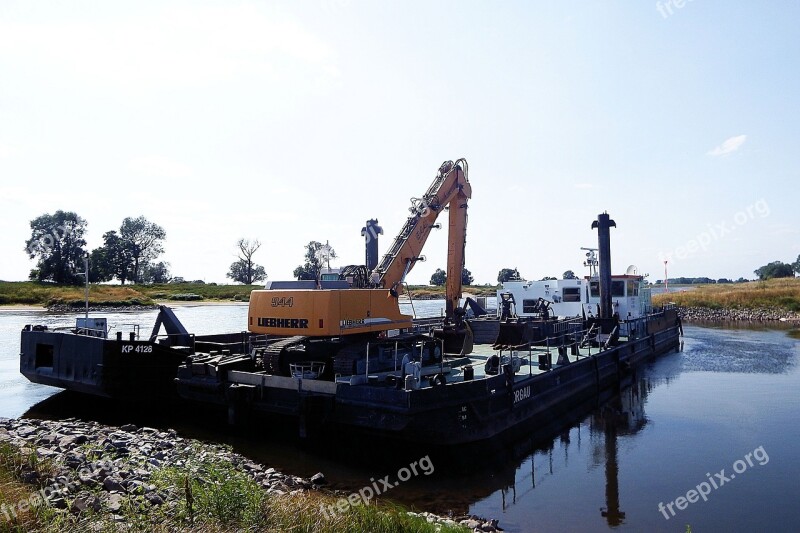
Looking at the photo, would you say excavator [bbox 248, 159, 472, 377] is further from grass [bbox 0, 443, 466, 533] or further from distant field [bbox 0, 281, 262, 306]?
distant field [bbox 0, 281, 262, 306]

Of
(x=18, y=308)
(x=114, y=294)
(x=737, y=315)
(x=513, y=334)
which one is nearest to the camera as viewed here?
(x=513, y=334)

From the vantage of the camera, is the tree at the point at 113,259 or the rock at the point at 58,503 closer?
the rock at the point at 58,503

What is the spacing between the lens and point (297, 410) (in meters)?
11.4

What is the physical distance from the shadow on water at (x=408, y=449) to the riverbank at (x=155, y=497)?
35.6 inches

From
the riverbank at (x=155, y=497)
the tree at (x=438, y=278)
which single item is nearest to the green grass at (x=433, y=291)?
the tree at (x=438, y=278)

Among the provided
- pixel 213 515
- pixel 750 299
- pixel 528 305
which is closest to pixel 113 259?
pixel 528 305

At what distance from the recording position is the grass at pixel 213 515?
5488 millimetres

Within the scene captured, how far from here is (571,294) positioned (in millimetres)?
26453

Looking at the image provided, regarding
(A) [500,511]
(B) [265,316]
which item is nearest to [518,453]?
(A) [500,511]

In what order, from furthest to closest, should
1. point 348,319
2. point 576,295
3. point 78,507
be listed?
point 576,295 → point 348,319 → point 78,507

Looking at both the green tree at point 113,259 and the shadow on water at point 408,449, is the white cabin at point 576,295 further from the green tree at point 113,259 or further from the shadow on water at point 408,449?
the green tree at point 113,259

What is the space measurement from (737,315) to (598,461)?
52.1 meters

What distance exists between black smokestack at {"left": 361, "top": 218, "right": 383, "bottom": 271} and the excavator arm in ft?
8.33

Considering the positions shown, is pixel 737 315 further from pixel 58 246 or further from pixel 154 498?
pixel 58 246
